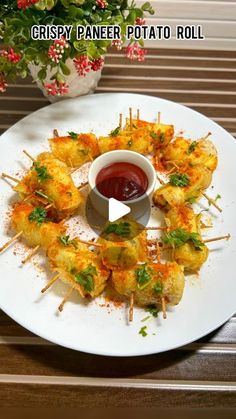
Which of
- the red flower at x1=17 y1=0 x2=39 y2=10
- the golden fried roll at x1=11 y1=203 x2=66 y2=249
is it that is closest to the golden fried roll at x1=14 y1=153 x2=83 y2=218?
the golden fried roll at x1=11 y1=203 x2=66 y2=249

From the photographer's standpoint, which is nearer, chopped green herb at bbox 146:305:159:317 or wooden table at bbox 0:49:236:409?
wooden table at bbox 0:49:236:409

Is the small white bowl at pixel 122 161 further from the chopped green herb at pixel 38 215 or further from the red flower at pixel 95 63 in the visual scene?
the red flower at pixel 95 63

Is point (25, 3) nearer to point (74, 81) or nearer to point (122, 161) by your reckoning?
point (74, 81)

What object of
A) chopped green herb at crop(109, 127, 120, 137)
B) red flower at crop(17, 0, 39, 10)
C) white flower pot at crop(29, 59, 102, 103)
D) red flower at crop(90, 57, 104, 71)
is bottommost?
chopped green herb at crop(109, 127, 120, 137)

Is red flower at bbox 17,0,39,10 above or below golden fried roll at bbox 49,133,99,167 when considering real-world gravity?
above

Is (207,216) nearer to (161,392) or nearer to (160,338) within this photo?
(160,338)

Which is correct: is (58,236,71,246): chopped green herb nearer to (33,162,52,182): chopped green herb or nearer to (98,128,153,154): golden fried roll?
(33,162,52,182): chopped green herb

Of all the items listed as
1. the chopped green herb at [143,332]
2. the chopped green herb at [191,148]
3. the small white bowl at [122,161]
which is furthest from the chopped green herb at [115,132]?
the chopped green herb at [143,332]
